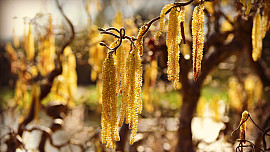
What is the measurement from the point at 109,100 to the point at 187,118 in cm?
89

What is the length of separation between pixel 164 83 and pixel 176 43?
165 centimetres

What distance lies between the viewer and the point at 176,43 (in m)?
0.55

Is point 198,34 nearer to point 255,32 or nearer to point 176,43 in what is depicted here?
point 176,43

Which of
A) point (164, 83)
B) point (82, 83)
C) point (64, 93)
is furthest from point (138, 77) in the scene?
point (82, 83)

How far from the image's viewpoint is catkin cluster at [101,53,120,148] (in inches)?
21.7

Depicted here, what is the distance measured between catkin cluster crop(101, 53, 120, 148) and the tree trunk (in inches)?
34.4

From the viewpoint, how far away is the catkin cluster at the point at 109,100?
0.55 m

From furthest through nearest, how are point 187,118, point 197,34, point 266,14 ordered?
1. point 187,118
2. point 266,14
3. point 197,34

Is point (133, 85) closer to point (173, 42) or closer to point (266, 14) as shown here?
point (173, 42)

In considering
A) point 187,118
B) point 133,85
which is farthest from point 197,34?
point 187,118

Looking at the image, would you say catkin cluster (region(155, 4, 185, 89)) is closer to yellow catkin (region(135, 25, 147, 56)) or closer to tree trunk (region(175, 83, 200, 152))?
yellow catkin (region(135, 25, 147, 56))

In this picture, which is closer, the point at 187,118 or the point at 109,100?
the point at 109,100

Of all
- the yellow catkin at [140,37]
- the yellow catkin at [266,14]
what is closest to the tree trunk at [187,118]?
the yellow catkin at [266,14]

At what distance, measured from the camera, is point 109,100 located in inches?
22.0
